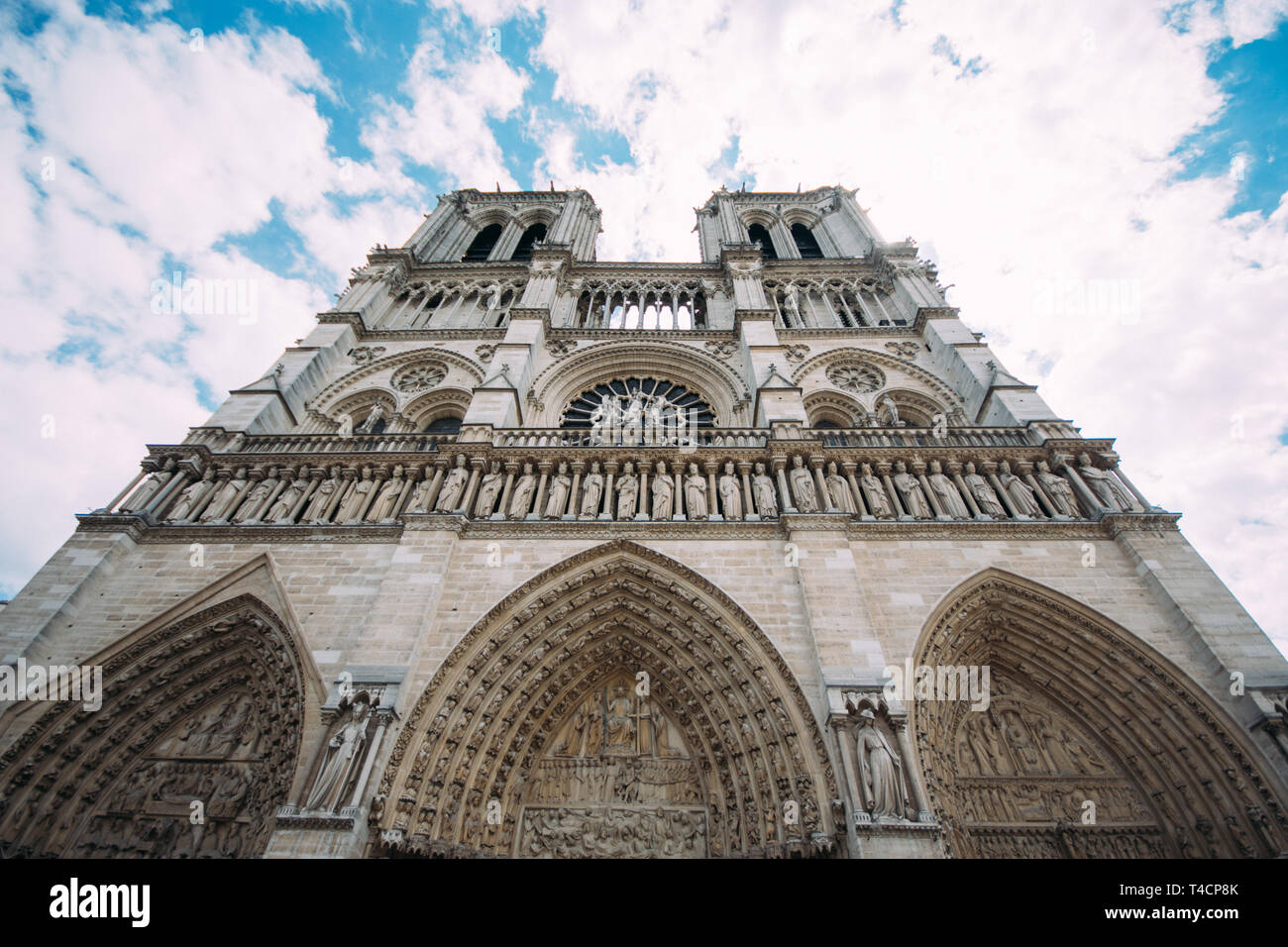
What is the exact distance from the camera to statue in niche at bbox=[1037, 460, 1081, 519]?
8180 mm

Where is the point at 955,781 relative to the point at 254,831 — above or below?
above

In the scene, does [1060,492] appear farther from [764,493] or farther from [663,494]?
[663,494]

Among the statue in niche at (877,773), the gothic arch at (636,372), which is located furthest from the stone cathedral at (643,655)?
the gothic arch at (636,372)

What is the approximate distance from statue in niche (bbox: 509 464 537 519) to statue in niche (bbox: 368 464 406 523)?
67.9 inches

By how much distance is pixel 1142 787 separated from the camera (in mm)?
6527

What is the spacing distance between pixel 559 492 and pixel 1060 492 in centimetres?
704

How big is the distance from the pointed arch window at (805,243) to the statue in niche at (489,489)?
13.9 m

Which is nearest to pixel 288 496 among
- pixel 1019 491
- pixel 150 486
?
pixel 150 486

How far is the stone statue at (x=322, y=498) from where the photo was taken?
8.50m

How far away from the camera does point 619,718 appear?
732 cm
